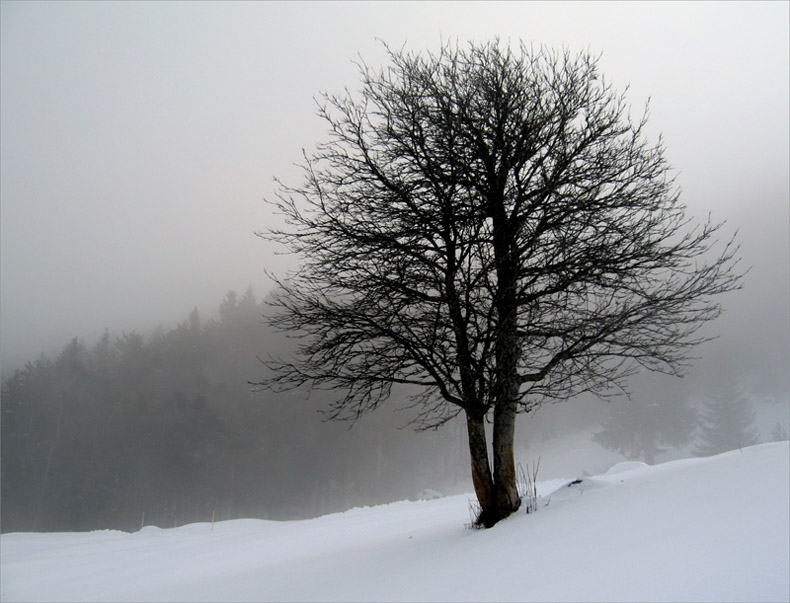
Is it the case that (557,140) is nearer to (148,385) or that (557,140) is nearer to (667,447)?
(148,385)

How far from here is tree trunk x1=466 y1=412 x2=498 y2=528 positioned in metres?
6.59

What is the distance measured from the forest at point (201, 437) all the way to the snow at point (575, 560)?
33.5 m

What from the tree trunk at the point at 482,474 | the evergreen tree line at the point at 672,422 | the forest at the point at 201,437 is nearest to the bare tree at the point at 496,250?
the tree trunk at the point at 482,474

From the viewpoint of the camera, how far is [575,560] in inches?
138

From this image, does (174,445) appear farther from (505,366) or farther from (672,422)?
(672,422)

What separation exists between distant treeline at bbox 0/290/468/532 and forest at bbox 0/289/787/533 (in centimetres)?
12

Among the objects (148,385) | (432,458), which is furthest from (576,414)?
(148,385)

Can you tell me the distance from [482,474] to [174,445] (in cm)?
4427

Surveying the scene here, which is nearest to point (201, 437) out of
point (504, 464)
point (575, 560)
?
point (504, 464)

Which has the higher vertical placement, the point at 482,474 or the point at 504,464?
the point at 504,464

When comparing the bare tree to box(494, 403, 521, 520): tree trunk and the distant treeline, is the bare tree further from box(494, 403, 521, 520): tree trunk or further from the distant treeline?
the distant treeline

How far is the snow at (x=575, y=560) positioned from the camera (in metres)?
2.81

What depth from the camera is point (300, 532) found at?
39.0ft

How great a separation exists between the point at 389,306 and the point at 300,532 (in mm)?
8063
